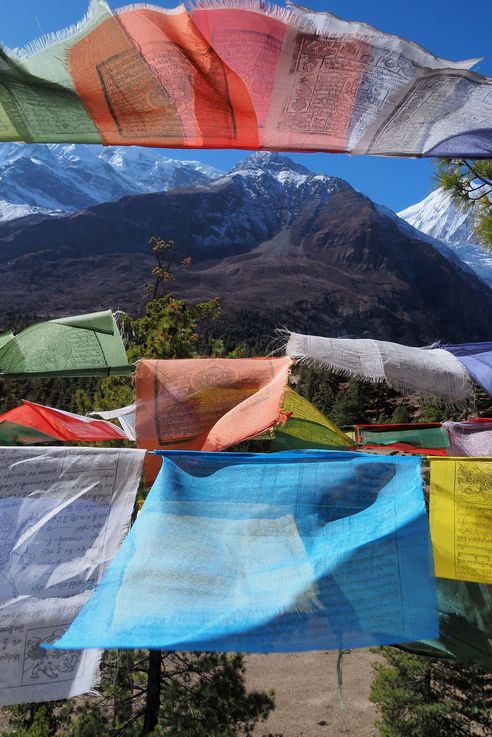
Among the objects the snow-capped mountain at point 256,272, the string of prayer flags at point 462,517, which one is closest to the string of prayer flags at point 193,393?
the string of prayer flags at point 462,517

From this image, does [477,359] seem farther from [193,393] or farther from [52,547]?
[52,547]

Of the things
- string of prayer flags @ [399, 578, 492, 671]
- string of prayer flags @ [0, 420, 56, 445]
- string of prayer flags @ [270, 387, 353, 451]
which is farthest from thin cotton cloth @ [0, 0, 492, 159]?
string of prayer flags @ [0, 420, 56, 445]

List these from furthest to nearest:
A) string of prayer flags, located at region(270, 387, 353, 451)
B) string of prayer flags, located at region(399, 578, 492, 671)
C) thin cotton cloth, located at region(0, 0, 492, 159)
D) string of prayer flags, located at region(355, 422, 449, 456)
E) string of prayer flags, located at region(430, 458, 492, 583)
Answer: string of prayer flags, located at region(355, 422, 449, 456) < string of prayer flags, located at region(270, 387, 353, 451) < string of prayer flags, located at region(399, 578, 492, 671) < string of prayer flags, located at region(430, 458, 492, 583) < thin cotton cloth, located at region(0, 0, 492, 159)

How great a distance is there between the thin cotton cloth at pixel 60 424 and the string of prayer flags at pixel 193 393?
1182 mm

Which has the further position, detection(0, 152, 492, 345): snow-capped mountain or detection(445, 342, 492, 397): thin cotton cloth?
detection(0, 152, 492, 345): snow-capped mountain

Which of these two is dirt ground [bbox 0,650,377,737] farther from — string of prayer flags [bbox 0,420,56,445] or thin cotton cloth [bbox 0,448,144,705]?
thin cotton cloth [bbox 0,448,144,705]

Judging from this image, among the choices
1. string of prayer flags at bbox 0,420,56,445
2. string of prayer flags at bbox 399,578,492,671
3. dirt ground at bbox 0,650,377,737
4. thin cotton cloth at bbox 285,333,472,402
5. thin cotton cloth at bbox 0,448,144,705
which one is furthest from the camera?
dirt ground at bbox 0,650,377,737

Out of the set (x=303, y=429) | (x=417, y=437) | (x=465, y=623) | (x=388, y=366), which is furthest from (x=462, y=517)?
(x=417, y=437)

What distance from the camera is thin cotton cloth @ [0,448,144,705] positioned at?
266 centimetres

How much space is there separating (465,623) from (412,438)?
14.7 feet

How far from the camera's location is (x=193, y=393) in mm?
4070

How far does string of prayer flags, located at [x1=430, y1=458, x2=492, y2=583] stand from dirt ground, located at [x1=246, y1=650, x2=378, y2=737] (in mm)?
8070

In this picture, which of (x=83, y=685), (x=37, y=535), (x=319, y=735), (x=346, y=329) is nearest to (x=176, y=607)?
(x=83, y=685)

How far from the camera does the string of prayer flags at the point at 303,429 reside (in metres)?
4.68
